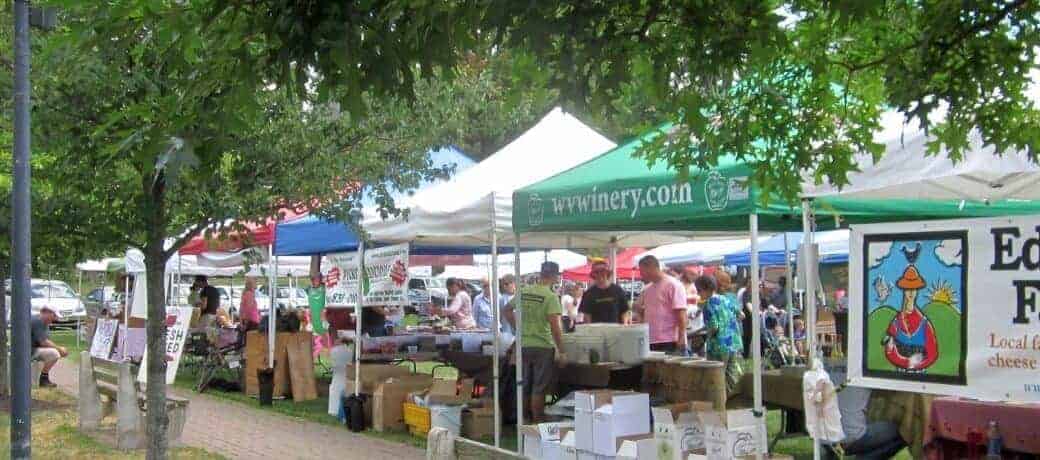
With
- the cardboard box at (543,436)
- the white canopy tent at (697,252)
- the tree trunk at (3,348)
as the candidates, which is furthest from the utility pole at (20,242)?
the white canopy tent at (697,252)

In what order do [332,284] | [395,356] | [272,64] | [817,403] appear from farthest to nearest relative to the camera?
[395,356] → [332,284] → [817,403] → [272,64]

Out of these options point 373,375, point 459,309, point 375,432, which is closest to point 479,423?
point 375,432

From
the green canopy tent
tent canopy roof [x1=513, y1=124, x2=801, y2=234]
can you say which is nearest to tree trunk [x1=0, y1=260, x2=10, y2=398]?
the green canopy tent

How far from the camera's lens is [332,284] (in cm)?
1296

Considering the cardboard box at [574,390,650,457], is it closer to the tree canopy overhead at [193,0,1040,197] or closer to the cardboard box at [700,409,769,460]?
the cardboard box at [700,409,769,460]

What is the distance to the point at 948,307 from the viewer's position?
542 centimetres

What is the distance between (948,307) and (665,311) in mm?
6162

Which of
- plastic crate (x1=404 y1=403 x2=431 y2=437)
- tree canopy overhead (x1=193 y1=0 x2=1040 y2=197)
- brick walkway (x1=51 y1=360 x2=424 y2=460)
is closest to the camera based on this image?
tree canopy overhead (x1=193 y1=0 x2=1040 y2=197)

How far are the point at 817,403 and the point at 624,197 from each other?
2.17m

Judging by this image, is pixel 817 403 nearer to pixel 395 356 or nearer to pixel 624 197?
pixel 624 197

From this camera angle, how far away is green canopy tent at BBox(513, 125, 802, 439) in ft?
21.8

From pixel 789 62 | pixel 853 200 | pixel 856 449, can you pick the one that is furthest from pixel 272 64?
pixel 856 449

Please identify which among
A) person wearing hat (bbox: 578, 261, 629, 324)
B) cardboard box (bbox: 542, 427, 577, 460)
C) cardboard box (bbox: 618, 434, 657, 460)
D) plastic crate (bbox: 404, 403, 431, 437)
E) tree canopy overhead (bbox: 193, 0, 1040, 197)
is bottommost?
plastic crate (bbox: 404, 403, 431, 437)

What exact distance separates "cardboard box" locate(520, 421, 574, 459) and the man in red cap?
329 cm
